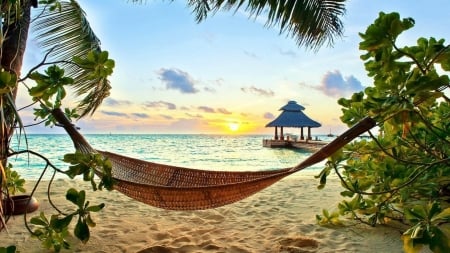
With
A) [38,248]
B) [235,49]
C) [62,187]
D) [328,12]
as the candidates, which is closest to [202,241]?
[38,248]

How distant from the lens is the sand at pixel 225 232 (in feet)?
5.40

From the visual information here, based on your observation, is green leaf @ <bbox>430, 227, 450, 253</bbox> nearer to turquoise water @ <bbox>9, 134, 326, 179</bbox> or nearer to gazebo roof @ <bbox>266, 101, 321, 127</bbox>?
turquoise water @ <bbox>9, 134, 326, 179</bbox>

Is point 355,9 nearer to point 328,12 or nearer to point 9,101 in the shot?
point 328,12

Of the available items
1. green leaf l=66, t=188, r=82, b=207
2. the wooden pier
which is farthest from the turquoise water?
green leaf l=66, t=188, r=82, b=207

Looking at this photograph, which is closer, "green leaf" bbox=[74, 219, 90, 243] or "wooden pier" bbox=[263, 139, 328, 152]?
"green leaf" bbox=[74, 219, 90, 243]

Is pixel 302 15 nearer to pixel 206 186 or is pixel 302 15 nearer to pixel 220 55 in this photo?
pixel 206 186

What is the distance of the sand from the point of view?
164 cm

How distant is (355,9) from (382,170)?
1952mm

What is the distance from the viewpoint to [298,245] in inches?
66.1

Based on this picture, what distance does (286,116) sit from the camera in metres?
13.1

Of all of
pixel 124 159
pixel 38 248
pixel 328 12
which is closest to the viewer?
pixel 38 248

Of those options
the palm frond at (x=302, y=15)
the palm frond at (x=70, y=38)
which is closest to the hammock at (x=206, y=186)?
the palm frond at (x=70, y=38)

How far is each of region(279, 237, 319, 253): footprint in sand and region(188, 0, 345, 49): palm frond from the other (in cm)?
169

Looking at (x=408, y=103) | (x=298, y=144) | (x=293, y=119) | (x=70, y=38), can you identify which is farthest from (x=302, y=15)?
(x=293, y=119)
